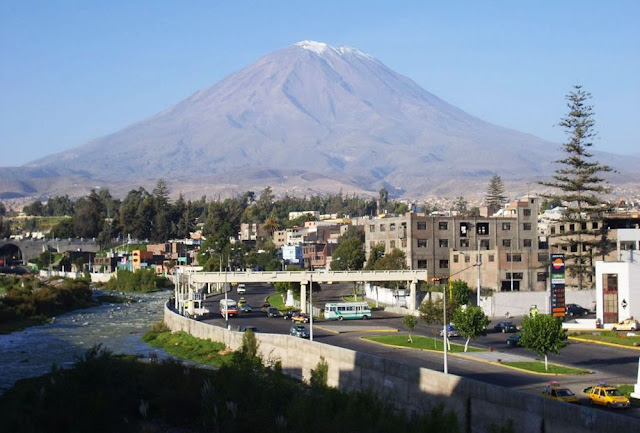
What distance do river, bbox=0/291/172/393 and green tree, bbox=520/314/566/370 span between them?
2127 centimetres

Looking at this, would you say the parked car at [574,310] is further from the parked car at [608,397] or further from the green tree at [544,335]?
the parked car at [608,397]

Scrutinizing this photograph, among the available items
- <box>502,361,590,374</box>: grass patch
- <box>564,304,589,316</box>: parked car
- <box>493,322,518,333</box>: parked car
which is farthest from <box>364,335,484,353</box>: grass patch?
<box>564,304,589,316</box>: parked car

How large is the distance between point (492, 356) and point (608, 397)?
16458 mm

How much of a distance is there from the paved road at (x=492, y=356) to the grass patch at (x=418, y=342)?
3.84 ft

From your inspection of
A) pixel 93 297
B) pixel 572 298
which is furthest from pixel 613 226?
pixel 93 297

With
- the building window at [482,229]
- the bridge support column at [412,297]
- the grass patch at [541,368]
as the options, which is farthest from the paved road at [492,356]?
the building window at [482,229]

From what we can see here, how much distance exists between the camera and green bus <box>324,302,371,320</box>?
81.6 metres

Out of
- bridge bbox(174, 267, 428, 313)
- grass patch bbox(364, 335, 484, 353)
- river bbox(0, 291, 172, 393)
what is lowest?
river bbox(0, 291, 172, 393)

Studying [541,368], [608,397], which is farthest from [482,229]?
[608,397]

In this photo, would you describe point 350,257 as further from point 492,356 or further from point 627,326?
point 492,356

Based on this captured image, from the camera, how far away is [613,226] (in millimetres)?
105062

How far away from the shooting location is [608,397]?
3709 cm

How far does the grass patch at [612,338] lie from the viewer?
2351 inches

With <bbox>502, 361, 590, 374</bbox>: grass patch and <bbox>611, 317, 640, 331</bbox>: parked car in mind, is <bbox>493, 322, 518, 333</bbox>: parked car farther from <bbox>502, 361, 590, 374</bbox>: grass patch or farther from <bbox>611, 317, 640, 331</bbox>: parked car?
<bbox>502, 361, 590, 374</bbox>: grass patch
